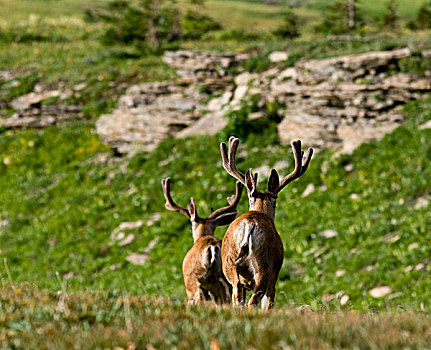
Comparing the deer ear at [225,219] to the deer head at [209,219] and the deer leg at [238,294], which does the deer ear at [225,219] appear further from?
the deer leg at [238,294]

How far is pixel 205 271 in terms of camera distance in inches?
277

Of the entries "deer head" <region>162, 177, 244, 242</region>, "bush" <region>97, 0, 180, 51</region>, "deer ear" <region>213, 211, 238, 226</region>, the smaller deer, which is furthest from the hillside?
"bush" <region>97, 0, 180, 51</region>

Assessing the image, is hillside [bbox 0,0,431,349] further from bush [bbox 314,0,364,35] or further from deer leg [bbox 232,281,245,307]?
bush [bbox 314,0,364,35]

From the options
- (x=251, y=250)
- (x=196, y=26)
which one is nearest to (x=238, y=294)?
(x=251, y=250)

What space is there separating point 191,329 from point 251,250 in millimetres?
1912

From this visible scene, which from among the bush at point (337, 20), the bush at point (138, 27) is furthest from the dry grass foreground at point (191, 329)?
the bush at point (337, 20)

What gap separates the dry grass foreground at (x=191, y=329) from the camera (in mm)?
3760

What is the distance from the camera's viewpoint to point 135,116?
2133cm

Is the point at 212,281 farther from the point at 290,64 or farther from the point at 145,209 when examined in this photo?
Result: the point at 290,64

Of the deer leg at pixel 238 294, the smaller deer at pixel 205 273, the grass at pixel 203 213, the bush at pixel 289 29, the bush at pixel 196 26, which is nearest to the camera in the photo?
the deer leg at pixel 238 294

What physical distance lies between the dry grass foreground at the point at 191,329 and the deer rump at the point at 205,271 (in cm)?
178

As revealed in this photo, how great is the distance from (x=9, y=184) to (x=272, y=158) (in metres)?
10.6

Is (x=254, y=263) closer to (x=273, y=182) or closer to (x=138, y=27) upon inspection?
(x=273, y=182)

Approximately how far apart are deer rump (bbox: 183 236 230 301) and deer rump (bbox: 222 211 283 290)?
0.86 metres
